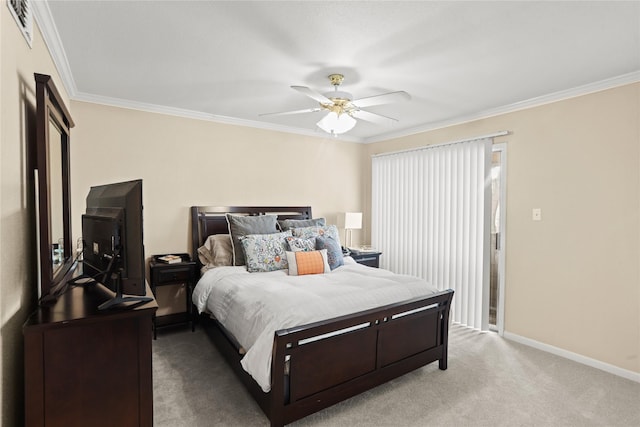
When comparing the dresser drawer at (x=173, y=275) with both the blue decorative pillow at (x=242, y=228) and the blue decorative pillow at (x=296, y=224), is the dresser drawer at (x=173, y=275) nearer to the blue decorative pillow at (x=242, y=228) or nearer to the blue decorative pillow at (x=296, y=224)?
the blue decorative pillow at (x=242, y=228)

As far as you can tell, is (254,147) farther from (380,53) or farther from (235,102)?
(380,53)

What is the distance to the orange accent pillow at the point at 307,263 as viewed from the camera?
3.24 meters

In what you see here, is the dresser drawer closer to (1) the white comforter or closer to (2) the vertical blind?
(1) the white comforter

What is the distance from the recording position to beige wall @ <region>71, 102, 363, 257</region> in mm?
3418

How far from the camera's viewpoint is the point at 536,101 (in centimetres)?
337

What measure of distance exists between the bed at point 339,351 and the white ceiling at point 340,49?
1769mm

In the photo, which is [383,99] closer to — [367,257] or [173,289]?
[367,257]

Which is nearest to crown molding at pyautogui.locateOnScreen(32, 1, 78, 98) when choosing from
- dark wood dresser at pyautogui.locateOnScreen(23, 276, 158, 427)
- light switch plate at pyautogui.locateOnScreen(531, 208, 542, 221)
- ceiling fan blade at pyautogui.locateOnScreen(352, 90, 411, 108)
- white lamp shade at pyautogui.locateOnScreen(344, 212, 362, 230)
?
dark wood dresser at pyautogui.locateOnScreen(23, 276, 158, 427)

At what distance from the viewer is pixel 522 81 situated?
292 cm

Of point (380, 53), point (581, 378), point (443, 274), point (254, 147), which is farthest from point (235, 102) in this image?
point (581, 378)

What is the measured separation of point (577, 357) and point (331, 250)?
2.51 meters

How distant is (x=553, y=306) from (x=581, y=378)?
0.69 metres

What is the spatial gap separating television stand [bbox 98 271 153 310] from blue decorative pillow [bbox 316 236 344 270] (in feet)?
6.77

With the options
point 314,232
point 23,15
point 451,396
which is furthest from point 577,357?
point 23,15
